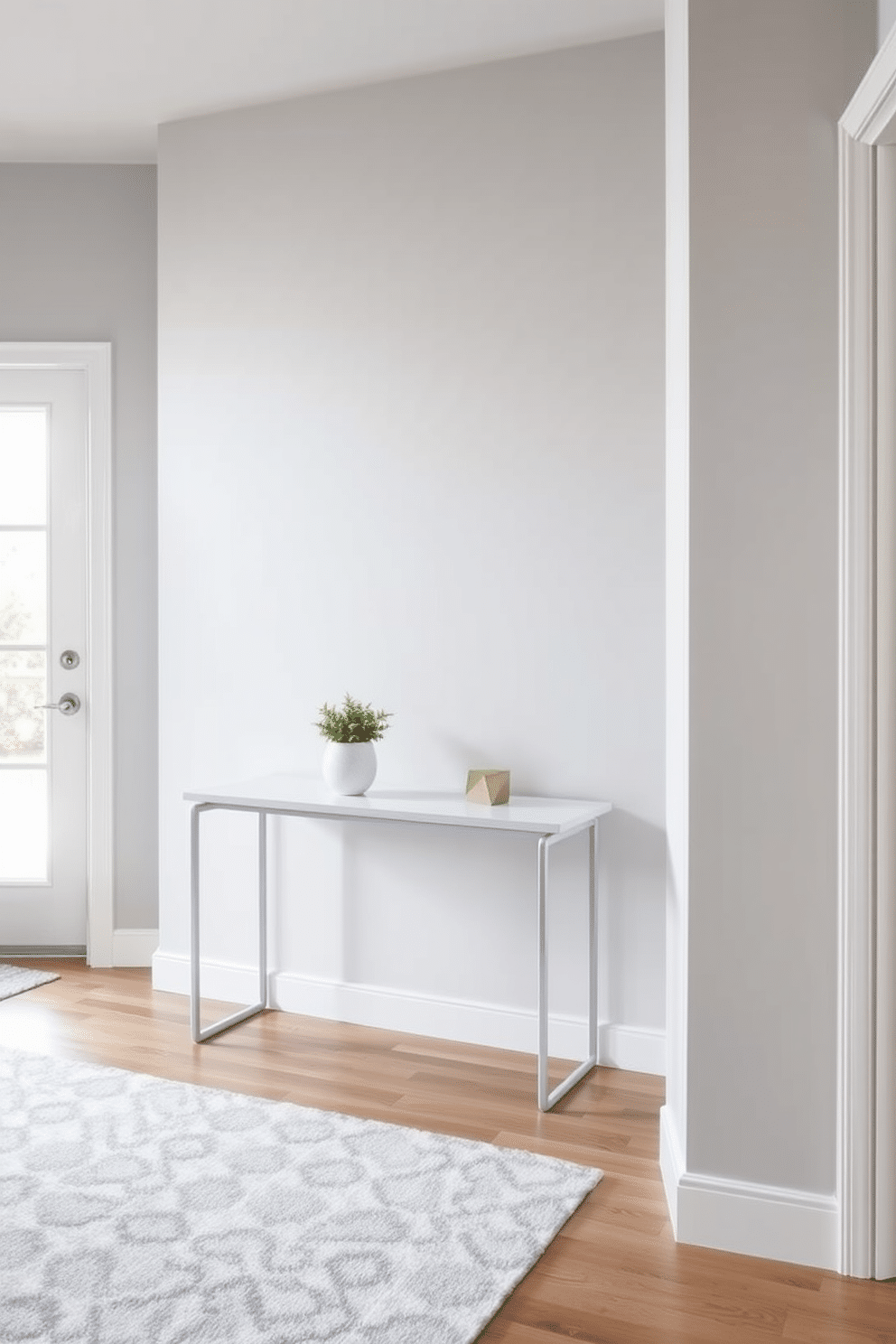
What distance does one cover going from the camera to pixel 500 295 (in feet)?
10.4

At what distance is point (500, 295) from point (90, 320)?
1.59m

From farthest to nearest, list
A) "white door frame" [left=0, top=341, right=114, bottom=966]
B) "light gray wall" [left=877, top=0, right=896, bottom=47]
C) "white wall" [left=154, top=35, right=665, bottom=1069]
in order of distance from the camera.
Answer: "white door frame" [left=0, top=341, right=114, bottom=966] → "white wall" [left=154, top=35, right=665, bottom=1069] → "light gray wall" [left=877, top=0, right=896, bottom=47]

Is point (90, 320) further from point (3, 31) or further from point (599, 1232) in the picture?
point (599, 1232)

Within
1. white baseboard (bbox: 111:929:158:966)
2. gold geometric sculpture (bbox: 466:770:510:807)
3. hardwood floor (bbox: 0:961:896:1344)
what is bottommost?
hardwood floor (bbox: 0:961:896:1344)

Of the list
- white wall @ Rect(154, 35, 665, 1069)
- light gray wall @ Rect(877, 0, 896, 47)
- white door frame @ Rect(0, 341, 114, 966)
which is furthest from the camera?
white door frame @ Rect(0, 341, 114, 966)

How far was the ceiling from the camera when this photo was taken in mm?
2916

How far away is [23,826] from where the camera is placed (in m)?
4.01

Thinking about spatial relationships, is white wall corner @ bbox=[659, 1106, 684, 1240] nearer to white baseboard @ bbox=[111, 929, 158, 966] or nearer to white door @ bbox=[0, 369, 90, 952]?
white baseboard @ bbox=[111, 929, 158, 966]

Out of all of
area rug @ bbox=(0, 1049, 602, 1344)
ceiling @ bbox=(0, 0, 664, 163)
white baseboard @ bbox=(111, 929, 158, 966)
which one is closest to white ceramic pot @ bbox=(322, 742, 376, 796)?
area rug @ bbox=(0, 1049, 602, 1344)

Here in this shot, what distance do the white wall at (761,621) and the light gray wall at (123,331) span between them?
2.30m

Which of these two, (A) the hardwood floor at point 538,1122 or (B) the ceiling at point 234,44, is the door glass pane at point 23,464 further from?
(A) the hardwood floor at point 538,1122

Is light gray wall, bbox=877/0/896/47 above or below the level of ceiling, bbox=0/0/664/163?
below

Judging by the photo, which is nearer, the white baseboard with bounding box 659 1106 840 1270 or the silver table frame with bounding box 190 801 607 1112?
the white baseboard with bounding box 659 1106 840 1270

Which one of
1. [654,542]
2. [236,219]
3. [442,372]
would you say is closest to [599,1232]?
[654,542]
